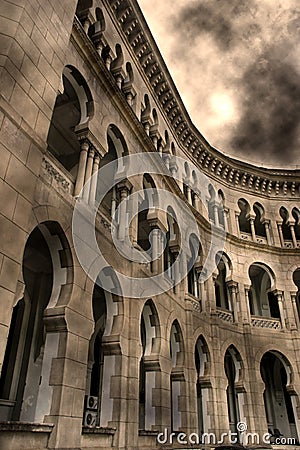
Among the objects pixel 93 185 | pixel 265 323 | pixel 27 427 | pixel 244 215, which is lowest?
pixel 27 427

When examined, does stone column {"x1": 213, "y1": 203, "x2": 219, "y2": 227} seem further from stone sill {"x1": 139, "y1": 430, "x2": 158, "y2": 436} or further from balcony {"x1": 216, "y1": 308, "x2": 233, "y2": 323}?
stone sill {"x1": 139, "y1": 430, "x2": 158, "y2": 436}

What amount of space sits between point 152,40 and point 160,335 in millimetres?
11808

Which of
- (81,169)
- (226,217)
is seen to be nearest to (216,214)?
(226,217)

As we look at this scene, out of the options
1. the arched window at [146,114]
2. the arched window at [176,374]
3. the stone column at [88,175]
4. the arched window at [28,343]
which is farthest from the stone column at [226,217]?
the stone column at [88,175]

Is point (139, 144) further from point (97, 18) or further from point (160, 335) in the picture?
point (160, 335)

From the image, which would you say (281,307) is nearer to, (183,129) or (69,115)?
(183,129)

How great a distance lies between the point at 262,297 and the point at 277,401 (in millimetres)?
5546

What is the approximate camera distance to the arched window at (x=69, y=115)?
35.6 ft

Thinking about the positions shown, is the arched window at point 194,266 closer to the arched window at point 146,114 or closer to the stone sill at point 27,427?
the arched window at point 146,114

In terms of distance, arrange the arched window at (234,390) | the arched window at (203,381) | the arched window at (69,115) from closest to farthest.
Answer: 1. the arched window at (69,115)
2. the arched window at (203,381)
3. the arched window at (234,390)

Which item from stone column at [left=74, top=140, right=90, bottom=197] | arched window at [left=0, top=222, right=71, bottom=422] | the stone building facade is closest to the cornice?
the stone building facade

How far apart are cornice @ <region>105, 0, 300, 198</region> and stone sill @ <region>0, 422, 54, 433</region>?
1342 centimetres

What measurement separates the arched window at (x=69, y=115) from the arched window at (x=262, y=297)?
12994 mm

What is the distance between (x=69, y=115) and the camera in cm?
1296
